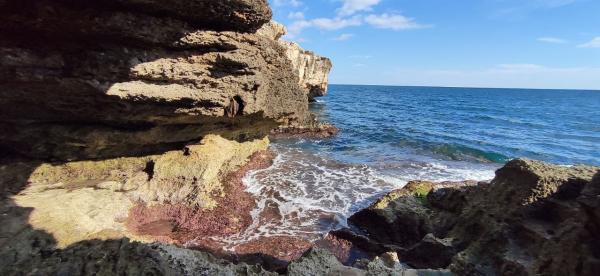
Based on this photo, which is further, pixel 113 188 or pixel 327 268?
pixel 113 188

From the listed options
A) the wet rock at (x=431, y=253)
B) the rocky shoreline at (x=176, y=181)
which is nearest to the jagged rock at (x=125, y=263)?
the rocky shoreline at (x=176, y=181)

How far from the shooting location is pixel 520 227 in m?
7.34

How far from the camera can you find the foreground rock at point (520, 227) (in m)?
5.30

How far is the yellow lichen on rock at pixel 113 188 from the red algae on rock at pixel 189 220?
0.31 meters

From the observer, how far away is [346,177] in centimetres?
1852

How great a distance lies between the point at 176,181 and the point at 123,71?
470 cm

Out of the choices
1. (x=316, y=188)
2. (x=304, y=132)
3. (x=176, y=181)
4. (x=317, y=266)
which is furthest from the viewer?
(x=304, y=132)

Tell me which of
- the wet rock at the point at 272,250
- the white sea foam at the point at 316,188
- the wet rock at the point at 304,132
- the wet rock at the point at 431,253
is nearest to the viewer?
the wet rock at the point at 431,253

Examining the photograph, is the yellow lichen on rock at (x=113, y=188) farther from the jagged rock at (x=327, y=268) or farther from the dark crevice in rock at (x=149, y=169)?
the jagged rock at (x=327, y=268)

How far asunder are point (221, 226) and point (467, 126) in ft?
131

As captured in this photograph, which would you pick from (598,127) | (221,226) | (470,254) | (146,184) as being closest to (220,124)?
(146,184)

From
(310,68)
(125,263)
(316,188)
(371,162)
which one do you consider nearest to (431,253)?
(125,263)

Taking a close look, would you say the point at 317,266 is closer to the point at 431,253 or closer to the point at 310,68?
the point at 431,253

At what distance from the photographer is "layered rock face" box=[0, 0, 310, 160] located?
29.9 feet
